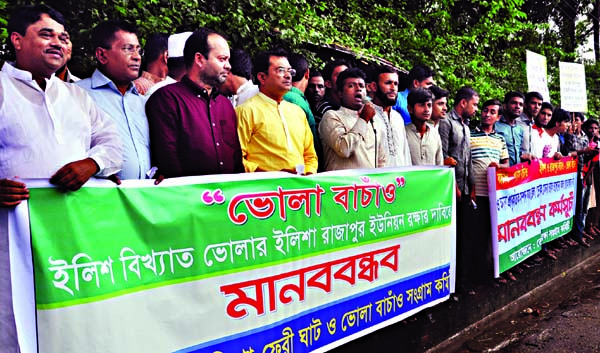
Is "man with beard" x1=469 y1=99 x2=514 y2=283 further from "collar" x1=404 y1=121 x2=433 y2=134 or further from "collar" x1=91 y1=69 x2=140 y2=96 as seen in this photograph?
"collar" x1=91 y1=69 x2=140 y2=96

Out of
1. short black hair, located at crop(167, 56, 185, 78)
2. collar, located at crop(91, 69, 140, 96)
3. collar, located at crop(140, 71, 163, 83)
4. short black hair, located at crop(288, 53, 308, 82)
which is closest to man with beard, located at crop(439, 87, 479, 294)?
short black hair, located at crop(288, 53, 308, 82)

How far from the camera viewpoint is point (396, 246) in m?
3.83

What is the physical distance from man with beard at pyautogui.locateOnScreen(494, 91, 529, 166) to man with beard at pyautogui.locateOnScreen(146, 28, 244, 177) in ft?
12.1

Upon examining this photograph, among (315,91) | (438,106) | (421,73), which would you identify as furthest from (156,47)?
(421,73)

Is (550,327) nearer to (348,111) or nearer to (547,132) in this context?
(348,111)

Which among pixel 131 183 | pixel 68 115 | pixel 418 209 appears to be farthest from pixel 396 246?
pixel 68 115

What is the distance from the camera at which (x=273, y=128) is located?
3.56m

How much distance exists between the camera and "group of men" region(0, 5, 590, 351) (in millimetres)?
2268

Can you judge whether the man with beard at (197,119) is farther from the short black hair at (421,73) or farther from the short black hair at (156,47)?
the short black hair at (421,73)

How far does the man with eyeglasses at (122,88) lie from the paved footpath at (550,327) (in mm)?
2902

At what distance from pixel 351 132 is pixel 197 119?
43.2 inches

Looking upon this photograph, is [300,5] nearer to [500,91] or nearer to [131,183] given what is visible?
[500,91]

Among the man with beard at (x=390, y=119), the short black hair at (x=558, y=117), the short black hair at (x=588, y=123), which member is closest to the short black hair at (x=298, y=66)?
the man with beard at (x=390, y=119)

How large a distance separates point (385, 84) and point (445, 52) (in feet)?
20.4
